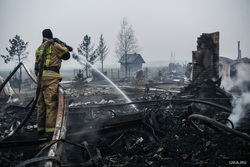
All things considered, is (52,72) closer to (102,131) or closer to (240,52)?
(102,131)

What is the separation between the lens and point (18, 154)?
329 centimetres

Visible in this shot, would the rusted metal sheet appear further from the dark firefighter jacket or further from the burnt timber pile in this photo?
the dark firefighter jacket

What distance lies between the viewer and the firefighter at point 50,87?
314cm

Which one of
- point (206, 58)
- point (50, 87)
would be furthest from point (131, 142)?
point (206, 58)

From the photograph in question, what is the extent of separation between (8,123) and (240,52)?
41.3 meters

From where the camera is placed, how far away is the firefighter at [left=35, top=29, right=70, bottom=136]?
3.14 metres

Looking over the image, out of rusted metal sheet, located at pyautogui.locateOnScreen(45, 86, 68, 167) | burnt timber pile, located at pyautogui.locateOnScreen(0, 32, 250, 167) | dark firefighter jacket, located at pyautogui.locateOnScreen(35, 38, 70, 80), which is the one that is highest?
dark firefighter jacket, located at pyautogui.locateOnScreen(35, 38, 70, 80)

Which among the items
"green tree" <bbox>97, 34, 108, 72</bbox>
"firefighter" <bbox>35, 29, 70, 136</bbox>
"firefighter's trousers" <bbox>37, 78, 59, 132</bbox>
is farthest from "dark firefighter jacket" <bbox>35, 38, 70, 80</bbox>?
"green tree" <bbox>97, 34, 108, 72</bbox>

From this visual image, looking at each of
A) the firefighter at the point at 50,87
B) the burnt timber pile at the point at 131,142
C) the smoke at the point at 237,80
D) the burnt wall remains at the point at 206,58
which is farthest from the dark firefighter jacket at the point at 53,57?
the smoke at the point at 237,80

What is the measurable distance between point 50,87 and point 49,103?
1.09ft

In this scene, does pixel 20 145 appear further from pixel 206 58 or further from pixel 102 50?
pixel 102 50

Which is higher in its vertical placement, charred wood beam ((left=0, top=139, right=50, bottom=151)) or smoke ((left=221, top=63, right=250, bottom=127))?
smoke ((left=221, top=63, right=250, bottom=127))

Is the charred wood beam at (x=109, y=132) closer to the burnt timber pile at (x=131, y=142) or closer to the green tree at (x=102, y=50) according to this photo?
the burnt timber pile at (x=131, y=142)

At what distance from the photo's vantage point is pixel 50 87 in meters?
3.19
